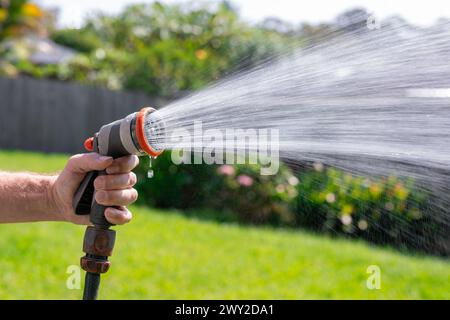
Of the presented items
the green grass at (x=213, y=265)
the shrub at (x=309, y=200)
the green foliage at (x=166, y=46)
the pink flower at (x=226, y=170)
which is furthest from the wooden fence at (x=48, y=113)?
the green grass at (x=213, y=265)

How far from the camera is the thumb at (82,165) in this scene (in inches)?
73.0

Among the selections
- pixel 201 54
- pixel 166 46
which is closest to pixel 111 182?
pixel 201 54

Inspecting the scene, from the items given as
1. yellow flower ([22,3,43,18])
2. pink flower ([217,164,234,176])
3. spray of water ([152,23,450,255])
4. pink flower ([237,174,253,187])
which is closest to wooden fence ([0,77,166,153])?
yellow flower ([22,3,43,18])

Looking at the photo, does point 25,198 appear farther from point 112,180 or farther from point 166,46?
point 166,46

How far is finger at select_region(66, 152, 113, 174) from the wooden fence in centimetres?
1190

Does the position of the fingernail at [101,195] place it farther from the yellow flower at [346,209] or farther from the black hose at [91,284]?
the yellow flower at [346,209]

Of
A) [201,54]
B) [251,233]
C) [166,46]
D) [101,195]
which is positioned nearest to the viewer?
[101,195]

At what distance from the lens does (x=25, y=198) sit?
7.16 feet

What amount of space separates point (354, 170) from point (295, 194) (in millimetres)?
2781

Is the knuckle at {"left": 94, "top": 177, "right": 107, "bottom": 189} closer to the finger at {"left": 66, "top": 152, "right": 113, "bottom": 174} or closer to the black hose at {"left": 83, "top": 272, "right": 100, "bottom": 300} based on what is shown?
the finger at {"left": 66, "top": 152, "right": 113, "bottom": 174}

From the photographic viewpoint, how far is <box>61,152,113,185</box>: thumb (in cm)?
185

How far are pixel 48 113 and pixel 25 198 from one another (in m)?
12.3

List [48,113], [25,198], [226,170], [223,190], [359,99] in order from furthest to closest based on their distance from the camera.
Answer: [48,113] → [223,190] → [226,170] → [359,99] → [25,198]
